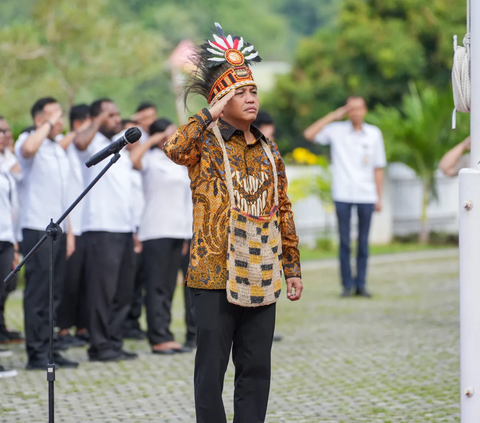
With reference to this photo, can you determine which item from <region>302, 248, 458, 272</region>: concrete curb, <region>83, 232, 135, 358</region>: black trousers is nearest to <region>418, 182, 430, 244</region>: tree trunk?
<region>302, 248, 458, 272</region>: concrete curb

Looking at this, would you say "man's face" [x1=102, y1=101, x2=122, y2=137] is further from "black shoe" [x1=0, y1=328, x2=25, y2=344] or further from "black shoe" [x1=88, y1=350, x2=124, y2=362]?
"black shoe" [x1=0, y1=328, x2=25, y2=344]

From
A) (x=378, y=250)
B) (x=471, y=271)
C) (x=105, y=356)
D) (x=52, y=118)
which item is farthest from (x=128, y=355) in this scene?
(x=378, y=250)

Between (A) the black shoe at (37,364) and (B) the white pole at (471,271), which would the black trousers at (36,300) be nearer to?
(A) the black shoe at (37,364)

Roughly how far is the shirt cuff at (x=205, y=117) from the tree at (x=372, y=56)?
759 inches

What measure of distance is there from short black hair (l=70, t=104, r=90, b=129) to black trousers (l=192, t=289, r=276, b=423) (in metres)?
4.88

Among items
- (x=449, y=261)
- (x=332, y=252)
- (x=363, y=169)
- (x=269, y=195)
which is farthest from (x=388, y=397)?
(x=332, y=252)

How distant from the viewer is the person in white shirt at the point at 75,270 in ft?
29.1

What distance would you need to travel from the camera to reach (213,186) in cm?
503

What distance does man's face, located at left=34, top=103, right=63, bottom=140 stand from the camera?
8.34m

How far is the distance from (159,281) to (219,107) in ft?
14.6

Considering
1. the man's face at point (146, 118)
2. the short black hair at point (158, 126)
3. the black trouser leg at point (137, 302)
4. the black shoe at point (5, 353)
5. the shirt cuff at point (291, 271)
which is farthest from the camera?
the black trouser leg at point (137, 302)

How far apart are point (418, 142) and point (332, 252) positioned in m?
2.63

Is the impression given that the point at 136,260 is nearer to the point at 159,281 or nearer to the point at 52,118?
the point at 159,281

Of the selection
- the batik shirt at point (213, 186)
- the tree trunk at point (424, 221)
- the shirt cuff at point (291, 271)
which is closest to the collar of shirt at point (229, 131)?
the batik shirt at point (213, 186)
